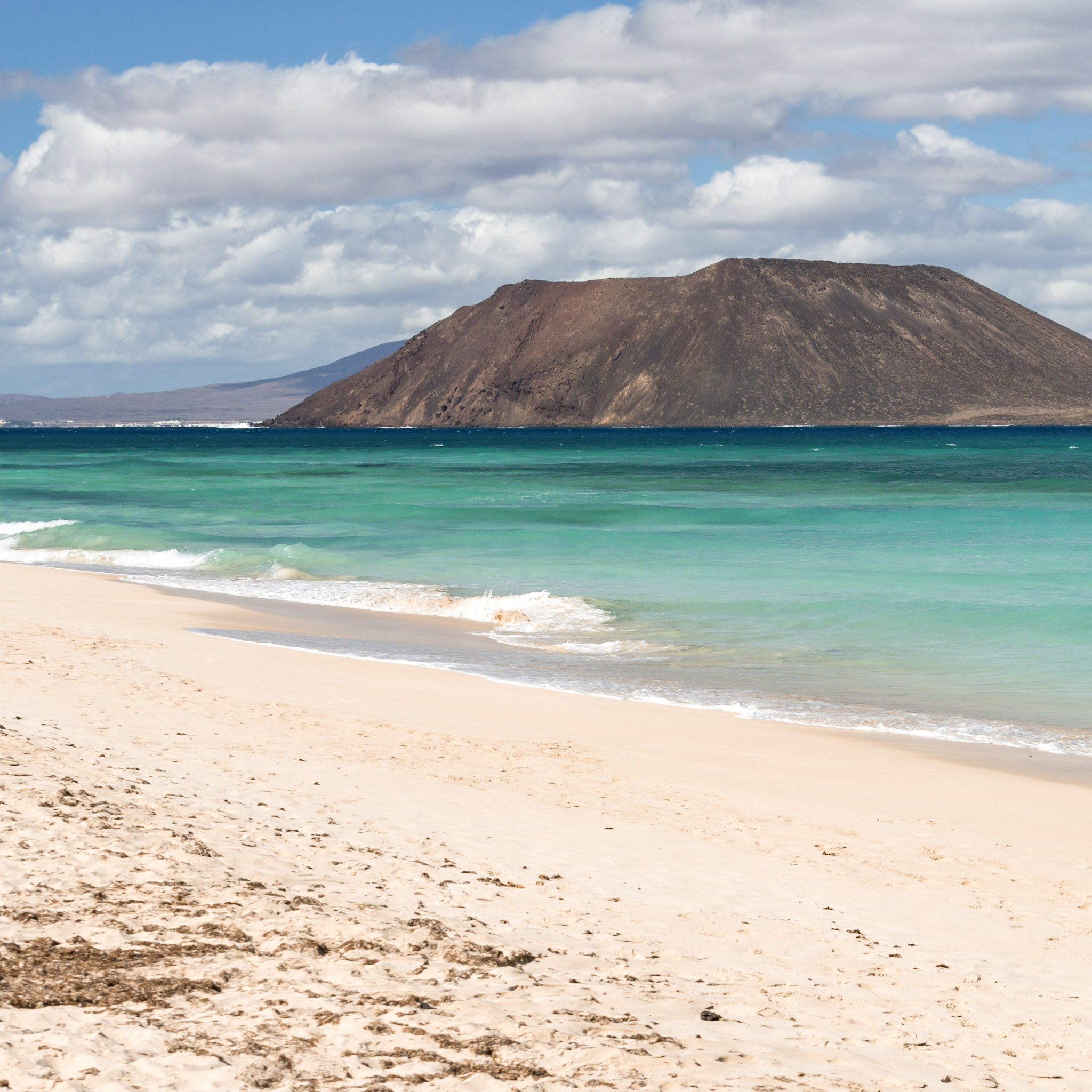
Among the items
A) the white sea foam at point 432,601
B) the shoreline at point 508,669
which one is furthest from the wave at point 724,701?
the white sea foam at point 432,601

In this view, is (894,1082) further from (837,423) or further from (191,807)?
(837,423)

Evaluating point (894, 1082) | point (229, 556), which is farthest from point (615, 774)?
point (229, 556)

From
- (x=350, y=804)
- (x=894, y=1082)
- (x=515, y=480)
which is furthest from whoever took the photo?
(x=515, y=480)

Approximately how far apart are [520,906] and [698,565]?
64.5ft

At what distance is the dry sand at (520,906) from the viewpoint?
3930mm

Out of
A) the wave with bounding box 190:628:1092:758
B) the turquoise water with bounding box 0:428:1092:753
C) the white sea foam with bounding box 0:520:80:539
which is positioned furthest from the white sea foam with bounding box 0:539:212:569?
the wave with bounding box 190:628:1092:758

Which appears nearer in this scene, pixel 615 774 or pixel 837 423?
pixel 615 774

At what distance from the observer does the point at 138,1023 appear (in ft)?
13.0

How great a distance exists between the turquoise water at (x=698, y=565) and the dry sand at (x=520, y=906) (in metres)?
3.31

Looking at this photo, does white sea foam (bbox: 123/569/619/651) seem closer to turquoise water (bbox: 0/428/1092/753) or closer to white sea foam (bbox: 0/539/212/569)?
turquoise water (bbox: 0/428/1092/753)

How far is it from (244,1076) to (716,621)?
1446cm

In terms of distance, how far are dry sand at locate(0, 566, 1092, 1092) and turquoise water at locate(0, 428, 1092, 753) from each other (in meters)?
3.31

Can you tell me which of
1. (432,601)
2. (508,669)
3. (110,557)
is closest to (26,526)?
(110,557)

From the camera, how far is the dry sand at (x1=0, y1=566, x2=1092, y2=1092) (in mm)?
3930
